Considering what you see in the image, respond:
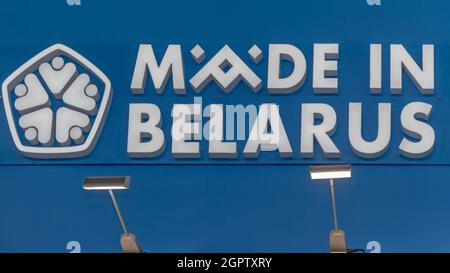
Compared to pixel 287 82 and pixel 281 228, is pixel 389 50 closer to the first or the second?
pixel 287 82

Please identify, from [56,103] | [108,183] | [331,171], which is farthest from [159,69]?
[331,171]

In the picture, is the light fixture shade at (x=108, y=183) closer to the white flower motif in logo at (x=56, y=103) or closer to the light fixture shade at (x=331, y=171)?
the light fixture shade at (x=331, y=171)

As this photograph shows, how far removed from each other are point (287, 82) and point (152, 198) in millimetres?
1305

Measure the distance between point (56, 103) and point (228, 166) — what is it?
1385mm

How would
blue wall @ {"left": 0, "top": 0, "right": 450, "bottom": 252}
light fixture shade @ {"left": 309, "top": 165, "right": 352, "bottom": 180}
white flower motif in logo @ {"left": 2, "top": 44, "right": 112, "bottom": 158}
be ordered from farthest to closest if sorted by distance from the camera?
1. white flower motif in logo @ {"left": 2, "top": 44, "right": 112, "bottom": 158}
2. blue wall @ {"left": 0, "top": 0, "right": 450, "bottom": 252}
3. light fixture shade @ {"left": 309, "top": 165, "right": 352, "bottom": 180}

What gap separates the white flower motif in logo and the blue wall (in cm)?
8

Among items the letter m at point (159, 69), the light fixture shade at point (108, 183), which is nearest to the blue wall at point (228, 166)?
the letter m at point (159, 69)

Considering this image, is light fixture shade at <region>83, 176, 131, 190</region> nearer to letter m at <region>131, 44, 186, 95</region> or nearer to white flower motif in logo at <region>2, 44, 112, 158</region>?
white flower motif in logo at <region>2, 44, 112, 158</region>

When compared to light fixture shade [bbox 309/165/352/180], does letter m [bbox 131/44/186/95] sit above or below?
above

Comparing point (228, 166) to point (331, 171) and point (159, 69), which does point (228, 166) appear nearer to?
point (159, 69)

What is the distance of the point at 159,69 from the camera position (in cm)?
664

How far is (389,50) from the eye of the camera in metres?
6.63

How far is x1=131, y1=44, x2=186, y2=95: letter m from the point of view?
662cm

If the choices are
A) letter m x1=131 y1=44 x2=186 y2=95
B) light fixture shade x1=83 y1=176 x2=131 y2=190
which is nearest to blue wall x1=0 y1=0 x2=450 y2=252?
letter m x1=131 y1=44 x2=186 y2=95
